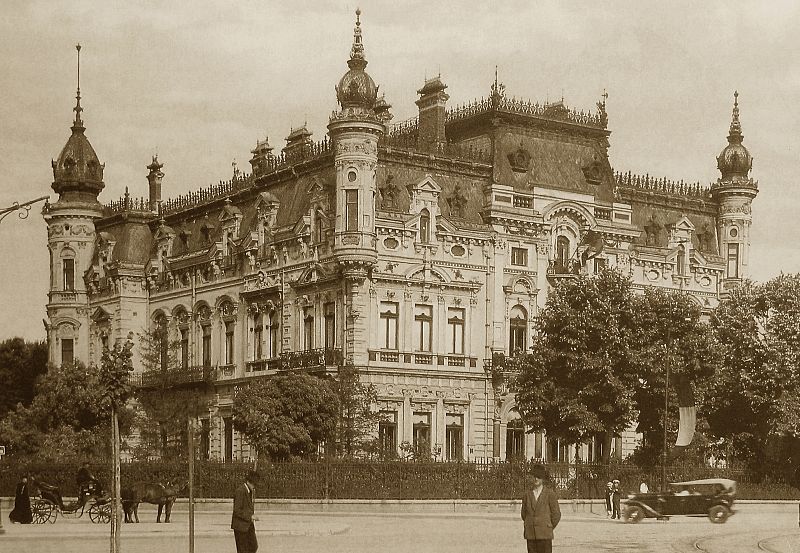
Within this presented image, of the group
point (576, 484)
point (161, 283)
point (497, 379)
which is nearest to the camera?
point (576, 484)

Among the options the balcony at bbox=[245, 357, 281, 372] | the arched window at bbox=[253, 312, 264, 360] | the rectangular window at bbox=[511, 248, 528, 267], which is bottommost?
the balcony at bbox=[245, 357, 281, 372]

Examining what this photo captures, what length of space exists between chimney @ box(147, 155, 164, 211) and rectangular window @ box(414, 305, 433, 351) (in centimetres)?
2348

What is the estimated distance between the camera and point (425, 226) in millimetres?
69062

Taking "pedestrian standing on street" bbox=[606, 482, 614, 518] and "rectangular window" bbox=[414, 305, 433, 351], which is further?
"rectangular window" bbox=[414, 305, 433, 351]

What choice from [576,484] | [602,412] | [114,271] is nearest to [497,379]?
[602,412]

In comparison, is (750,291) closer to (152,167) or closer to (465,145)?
(465,145)

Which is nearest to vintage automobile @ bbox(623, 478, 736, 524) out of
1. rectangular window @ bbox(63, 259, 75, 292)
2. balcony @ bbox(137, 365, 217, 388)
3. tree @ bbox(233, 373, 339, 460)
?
tree @ bbox(233, 373, 339, 460)

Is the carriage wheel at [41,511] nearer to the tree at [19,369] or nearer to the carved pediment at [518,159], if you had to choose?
the carved pediment at [518,159]

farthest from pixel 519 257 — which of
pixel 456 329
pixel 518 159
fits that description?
pixel 456 329

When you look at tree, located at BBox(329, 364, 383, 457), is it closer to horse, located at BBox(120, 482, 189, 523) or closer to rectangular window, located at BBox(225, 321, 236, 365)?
rectangular window, located at BBox(225, 321, 236, 365)

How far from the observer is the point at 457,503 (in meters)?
52.4

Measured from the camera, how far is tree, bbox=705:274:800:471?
204ft

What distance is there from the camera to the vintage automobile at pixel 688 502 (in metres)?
49.8

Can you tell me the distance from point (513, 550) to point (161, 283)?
50556mm
